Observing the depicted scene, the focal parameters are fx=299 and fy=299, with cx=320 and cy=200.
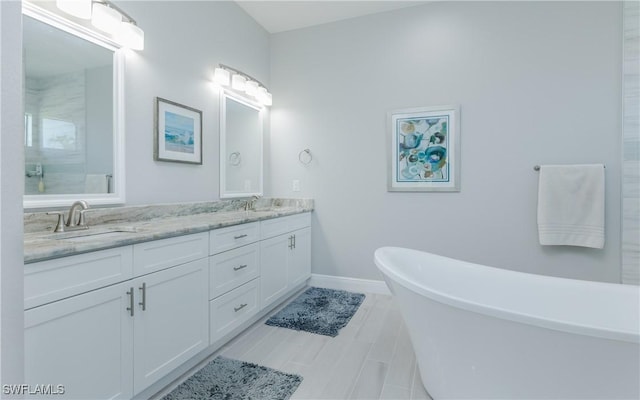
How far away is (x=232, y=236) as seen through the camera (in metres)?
1.98

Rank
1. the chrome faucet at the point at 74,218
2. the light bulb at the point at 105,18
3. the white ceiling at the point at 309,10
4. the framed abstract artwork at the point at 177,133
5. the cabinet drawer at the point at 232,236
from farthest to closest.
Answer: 1. the white ceiling at the point at 309,10
2. the framed abstract artwork at the point at 177,133
3. the cabinet drawer at the point at 232,236
4. the light bulb at the point at 105,18
5. the chrome faucet at the point at 74,218

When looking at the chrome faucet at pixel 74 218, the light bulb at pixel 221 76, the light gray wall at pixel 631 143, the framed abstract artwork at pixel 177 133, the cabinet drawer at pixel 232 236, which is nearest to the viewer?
the chrome faucet at pixel 74 218

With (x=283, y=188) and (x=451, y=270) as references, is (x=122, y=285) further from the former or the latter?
(x=283, y=188)

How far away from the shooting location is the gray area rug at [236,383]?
1.53 m

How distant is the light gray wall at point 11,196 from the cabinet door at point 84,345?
0.75 m

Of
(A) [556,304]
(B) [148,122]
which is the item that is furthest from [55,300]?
(A) [556,304]

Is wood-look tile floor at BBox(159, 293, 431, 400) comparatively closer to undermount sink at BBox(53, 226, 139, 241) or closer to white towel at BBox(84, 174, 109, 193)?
undermount sink at BBox(53, 226, 139, 241)

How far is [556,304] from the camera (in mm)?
1619

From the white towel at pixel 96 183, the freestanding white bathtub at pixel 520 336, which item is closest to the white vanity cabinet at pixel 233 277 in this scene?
the white towel at pixel 96 183

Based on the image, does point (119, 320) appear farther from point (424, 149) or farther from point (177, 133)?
point (424, 149)

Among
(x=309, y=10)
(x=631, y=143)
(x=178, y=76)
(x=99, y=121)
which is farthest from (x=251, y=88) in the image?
(x=631, y=143)

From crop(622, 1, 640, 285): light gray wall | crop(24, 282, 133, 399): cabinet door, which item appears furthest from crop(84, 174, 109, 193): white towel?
crop(622, 1, 640, 285): light gray wall

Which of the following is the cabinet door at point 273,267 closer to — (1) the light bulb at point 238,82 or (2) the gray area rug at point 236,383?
(2) the gray area rug at point 236,383

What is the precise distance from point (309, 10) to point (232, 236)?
92.0 inches
